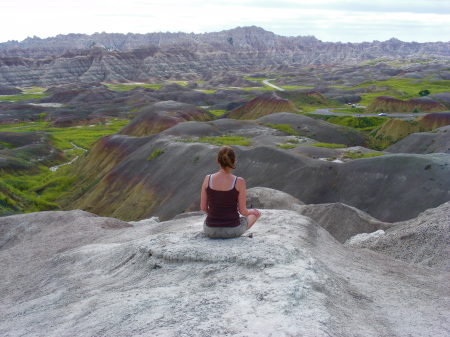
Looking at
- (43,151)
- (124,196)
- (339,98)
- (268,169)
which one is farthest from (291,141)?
(339,98)

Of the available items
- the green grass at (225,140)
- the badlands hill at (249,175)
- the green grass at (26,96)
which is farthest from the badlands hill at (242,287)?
the green grass at (26,96)

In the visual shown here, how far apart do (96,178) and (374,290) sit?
1595 inches

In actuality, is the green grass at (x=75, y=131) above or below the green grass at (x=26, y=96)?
below

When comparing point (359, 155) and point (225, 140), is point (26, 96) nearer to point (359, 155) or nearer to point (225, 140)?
point (225, 140)

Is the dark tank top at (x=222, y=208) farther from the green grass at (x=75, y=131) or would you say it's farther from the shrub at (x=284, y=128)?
the green grass at (x=75, y=131)

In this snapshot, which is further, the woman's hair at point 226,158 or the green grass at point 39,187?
the green grass at point 39,187

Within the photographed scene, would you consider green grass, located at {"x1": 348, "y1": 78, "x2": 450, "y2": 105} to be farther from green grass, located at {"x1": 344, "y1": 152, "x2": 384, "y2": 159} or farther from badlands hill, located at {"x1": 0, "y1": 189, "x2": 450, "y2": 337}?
badlands hill, located at {"x1": 0, "y1": 189, "x2": 450, "y2": 337}

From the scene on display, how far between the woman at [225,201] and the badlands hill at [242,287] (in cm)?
24

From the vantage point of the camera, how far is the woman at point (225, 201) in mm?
8477

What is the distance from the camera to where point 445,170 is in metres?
26.4

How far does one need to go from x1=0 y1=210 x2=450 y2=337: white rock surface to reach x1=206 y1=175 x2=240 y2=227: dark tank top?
1.26ft

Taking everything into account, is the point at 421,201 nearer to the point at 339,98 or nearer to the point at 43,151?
the point at 43,151

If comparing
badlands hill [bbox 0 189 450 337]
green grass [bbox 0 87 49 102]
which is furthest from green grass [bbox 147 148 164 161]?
green grass [bbox 0 87 49 102]

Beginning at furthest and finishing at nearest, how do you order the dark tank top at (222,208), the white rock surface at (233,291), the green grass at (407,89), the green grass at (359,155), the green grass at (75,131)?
1. the green grass at (407,89)
2. the green grass at (75,131)
3. the green grass at (359,155)
4. the dark tank top at (222,208)
5. the white rock surface at (233,291)
